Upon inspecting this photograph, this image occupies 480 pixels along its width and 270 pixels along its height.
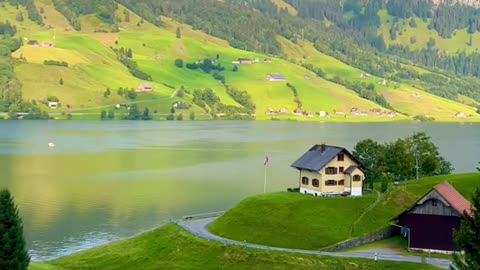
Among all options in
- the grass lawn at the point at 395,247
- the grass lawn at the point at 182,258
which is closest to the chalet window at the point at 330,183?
the grass lawn at the point at 395,247

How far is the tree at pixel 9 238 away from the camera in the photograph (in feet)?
156

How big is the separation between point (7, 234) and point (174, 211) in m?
65.5

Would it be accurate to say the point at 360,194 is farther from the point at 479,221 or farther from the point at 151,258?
the point at 479,221

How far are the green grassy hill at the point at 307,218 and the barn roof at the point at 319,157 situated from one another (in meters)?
4.42

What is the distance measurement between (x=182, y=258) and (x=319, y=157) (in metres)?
24.6

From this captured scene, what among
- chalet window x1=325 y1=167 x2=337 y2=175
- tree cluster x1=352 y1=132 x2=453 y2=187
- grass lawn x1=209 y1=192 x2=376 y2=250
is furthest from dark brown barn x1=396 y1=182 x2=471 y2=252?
tree cluster x1=352 y1=132 x2=453 y2=187

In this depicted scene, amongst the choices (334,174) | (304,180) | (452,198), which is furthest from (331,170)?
(452,198)

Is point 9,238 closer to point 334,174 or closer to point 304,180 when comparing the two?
point 334,174

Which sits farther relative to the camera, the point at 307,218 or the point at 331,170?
the point at 331,170

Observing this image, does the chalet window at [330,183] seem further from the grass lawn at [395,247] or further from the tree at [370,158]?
the tree at [370,158]

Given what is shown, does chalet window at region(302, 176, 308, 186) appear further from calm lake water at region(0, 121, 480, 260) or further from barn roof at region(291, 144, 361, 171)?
calm lake water at region(0, 121, 480, 260)

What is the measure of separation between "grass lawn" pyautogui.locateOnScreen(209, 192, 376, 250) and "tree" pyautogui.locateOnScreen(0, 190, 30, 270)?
30.3m

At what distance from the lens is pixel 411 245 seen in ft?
235

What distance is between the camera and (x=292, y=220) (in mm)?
75938
